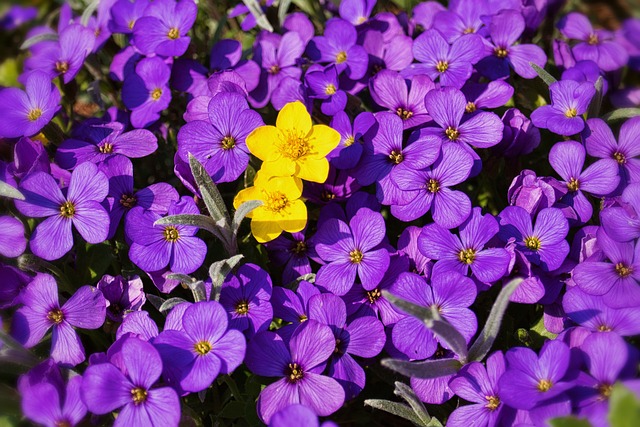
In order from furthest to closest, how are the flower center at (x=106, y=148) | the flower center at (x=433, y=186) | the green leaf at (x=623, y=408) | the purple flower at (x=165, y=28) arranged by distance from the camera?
the purple flower at (x=165, y=28), the flower center at (x=106, y=148), the flower center at (x=433, y=186), the green leaf at (x=623, y=408)

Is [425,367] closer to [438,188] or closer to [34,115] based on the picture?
[438,188]

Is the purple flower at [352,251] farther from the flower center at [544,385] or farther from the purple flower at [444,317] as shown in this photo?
the flower center at [544,385]

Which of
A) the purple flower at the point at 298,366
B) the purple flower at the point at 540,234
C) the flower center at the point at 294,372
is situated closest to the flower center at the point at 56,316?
the purple flower at the point at 298,366

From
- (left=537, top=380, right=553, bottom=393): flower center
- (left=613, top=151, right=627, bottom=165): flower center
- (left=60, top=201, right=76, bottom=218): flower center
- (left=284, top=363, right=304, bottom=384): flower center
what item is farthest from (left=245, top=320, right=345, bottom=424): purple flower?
(left=613, top=151, right=627, bottom=165): flower center

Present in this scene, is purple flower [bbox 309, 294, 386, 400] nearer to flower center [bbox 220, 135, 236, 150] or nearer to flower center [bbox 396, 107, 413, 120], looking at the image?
flower center [bbox 220, 135, 236, 150]

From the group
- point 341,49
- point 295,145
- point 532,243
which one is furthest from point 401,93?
point 532,243

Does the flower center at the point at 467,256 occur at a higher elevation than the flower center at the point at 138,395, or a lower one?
higher
